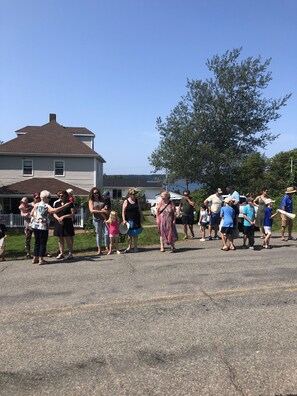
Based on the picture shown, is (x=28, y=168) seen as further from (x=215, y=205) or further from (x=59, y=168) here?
(x=215, y=205)

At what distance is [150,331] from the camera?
4383 millimetres

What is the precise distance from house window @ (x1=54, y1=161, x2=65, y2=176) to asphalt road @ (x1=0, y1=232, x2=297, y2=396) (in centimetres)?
2227

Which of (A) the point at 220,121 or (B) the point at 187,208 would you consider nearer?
(B) the point at 187,208

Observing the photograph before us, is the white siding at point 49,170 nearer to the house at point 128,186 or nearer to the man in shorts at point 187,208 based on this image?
the man in shorts at point 187,208

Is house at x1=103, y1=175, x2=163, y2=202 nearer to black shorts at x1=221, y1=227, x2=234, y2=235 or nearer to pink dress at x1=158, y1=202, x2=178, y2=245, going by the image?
black shorts at x1=221, y1=227, x2=234, y2=235

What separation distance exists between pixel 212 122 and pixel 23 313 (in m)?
25.5

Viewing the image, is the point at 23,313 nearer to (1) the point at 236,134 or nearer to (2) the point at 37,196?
(2) the point at 37,196

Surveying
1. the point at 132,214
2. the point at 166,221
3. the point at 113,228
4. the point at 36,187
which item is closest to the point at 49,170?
the point at 36,187

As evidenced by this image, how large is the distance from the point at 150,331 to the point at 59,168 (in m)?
26.4

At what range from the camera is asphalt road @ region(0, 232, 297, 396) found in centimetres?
328

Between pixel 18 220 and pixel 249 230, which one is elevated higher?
pixel 249 230

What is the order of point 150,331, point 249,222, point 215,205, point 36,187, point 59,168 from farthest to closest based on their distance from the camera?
point 59,168 < point 36,187 < point 215,205 < point 249,222 < point 150,331

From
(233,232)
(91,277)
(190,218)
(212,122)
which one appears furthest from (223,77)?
(91,277)

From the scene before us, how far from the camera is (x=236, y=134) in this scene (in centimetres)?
2923
